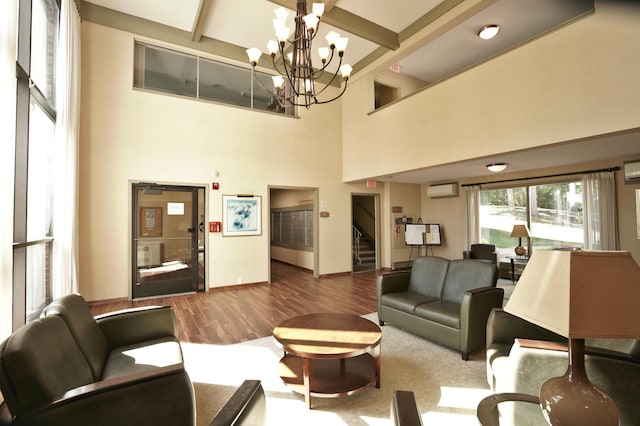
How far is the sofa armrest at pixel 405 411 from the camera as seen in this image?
1.01 metres

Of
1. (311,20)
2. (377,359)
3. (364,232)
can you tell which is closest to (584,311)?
(377,359)

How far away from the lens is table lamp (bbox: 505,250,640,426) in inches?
37.6

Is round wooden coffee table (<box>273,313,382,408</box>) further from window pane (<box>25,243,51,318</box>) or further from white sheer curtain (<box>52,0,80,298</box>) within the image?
white sheer curtain (<box>52,0,80,298</box>)

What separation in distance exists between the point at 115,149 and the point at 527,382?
6164 millimetres

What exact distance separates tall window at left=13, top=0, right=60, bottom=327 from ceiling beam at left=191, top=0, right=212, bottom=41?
1.98m

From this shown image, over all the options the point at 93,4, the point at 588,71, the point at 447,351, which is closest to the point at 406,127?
the point at 588,71

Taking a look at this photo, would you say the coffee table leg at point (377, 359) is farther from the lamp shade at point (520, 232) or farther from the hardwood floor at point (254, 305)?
the lamp shade at point (520, 232)

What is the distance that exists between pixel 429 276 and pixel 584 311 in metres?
2.88

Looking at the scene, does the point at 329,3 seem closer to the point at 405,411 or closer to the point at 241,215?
the point at 241,215

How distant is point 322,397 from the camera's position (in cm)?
217

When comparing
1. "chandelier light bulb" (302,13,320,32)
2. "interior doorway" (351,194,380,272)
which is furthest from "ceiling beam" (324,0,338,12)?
"interior doorway" (351,194,380,272)

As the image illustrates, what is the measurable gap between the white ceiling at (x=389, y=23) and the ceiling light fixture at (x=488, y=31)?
10 centimetres

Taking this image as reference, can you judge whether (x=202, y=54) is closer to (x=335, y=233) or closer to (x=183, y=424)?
(x=335, y=233)

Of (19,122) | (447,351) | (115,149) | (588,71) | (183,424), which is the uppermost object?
(588,71)
